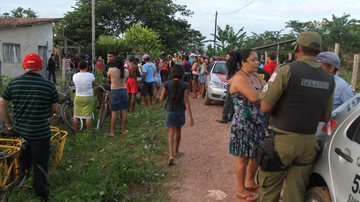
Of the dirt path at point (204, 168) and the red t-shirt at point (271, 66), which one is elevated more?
the red t-shirt at point (271, 66)

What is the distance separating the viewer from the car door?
2689mm

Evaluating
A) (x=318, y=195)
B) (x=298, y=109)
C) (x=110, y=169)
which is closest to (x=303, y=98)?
(x=298, y=109)

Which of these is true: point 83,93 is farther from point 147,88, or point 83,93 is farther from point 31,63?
point 147,88

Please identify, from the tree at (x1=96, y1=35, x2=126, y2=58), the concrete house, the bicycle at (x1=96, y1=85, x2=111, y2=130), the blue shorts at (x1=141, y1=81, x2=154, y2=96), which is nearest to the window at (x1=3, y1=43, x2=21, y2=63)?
the concrete house

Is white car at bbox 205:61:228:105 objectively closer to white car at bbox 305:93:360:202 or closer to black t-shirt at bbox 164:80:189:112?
black t-shirt at bbox 164:80:189:112

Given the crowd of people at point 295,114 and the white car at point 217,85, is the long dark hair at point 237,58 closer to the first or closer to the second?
the crowd of people at point 295,114

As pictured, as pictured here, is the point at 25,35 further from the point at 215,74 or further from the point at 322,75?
the point at 322,75

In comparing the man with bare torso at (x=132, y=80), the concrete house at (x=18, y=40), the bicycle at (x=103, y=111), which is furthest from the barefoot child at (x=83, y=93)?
the concrete house at (x=18, y=40)

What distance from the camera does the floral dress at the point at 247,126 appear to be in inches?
174

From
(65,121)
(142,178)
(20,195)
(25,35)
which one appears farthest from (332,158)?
(25,35)

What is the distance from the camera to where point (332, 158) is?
3.04 meters

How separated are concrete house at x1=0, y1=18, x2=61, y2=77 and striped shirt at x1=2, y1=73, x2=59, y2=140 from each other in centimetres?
1500

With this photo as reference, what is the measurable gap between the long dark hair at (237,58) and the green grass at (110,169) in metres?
1.94

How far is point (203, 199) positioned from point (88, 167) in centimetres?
218
